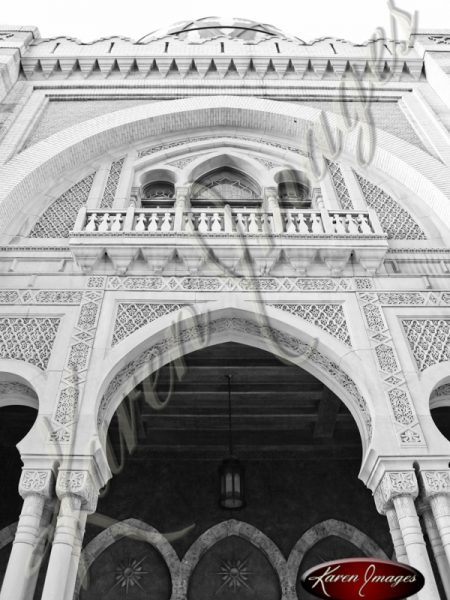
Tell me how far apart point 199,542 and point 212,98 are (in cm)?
587

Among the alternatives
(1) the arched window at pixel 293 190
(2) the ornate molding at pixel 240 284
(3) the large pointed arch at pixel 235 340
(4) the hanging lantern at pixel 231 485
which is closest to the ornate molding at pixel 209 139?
(1) the arched window at pixel 293 190

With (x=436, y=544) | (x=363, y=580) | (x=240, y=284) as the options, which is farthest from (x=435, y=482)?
(x=240, y=284)

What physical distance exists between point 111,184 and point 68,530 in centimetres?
434

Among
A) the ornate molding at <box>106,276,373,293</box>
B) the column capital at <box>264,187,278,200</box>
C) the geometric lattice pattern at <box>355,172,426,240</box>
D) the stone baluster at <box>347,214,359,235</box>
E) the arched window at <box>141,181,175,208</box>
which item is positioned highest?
the arched window at <box>141,181,175,208</box>

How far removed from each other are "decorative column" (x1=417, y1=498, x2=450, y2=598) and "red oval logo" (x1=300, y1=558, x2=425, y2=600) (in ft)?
2.78

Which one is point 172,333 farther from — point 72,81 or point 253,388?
point 72,81

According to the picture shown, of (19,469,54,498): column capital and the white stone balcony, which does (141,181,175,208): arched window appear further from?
(19,469,54,498): column capital

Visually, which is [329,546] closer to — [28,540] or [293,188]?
[28,540]

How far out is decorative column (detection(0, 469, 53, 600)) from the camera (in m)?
3.05

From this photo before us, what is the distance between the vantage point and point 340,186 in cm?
634

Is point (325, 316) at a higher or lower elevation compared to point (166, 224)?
A: lower

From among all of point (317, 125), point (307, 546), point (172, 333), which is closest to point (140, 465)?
point (307, 546)

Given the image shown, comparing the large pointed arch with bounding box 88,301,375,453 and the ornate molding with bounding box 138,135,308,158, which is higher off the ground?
the ornate molding with bounding box 138,135,308,158

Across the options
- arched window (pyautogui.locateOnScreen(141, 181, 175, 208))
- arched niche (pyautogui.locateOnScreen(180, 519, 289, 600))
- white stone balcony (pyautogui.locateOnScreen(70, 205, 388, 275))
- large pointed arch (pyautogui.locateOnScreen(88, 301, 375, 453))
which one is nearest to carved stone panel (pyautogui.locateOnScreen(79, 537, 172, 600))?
arched niche (pyautogui.locateOnScreen(180, 519, 289, 600))
